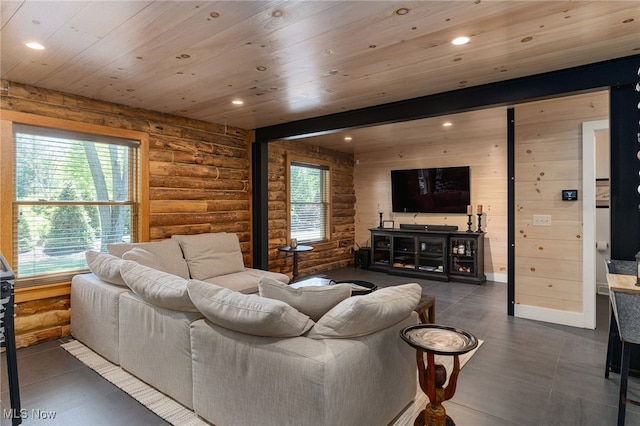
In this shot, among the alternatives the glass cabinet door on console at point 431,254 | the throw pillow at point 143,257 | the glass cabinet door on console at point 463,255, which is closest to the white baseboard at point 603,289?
the glass cabinet door on console at point 463,255

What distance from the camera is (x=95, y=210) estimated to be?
3627 millimetres

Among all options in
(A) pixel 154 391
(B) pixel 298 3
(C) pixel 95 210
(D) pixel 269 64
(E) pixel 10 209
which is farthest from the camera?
(C) pixel 95 210

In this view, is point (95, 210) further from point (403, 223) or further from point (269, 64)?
point (403, 223)

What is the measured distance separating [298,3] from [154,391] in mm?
2642

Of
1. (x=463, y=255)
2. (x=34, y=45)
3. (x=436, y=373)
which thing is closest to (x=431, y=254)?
(x=463, y=255)

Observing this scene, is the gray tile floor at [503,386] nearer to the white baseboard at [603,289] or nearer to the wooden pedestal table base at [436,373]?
the wooden pedestal table base at [436,373]

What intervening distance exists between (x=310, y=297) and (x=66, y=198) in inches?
117

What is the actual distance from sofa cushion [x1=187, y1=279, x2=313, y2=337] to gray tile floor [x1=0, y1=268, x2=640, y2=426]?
83cm

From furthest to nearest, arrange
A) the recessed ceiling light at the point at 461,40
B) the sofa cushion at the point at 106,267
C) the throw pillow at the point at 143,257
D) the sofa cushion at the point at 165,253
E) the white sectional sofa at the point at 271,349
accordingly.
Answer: the sofa cushion at the point at 165,253 < the throw pillow at the point at 143,257 < the sofa cushion at the point at 106,267 < the recessed ceiling light at the point at 461,40 < the white sectional sofa at the point at 271,349

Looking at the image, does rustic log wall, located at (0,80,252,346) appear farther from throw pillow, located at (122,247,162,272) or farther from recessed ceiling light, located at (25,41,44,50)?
recessed ceiling light, located at (25,41,44,50)

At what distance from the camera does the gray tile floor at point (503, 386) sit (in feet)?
6.93

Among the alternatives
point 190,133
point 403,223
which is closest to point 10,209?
point 190,133

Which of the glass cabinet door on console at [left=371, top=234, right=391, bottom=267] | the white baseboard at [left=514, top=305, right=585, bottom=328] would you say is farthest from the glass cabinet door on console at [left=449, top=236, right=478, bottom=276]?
the white baseboard at [left=514, top=305, right=585, bottom=328]

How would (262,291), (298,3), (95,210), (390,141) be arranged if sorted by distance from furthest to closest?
1. (390,141)
2. (95,210)
3. (262,291)
4. (298,3)
